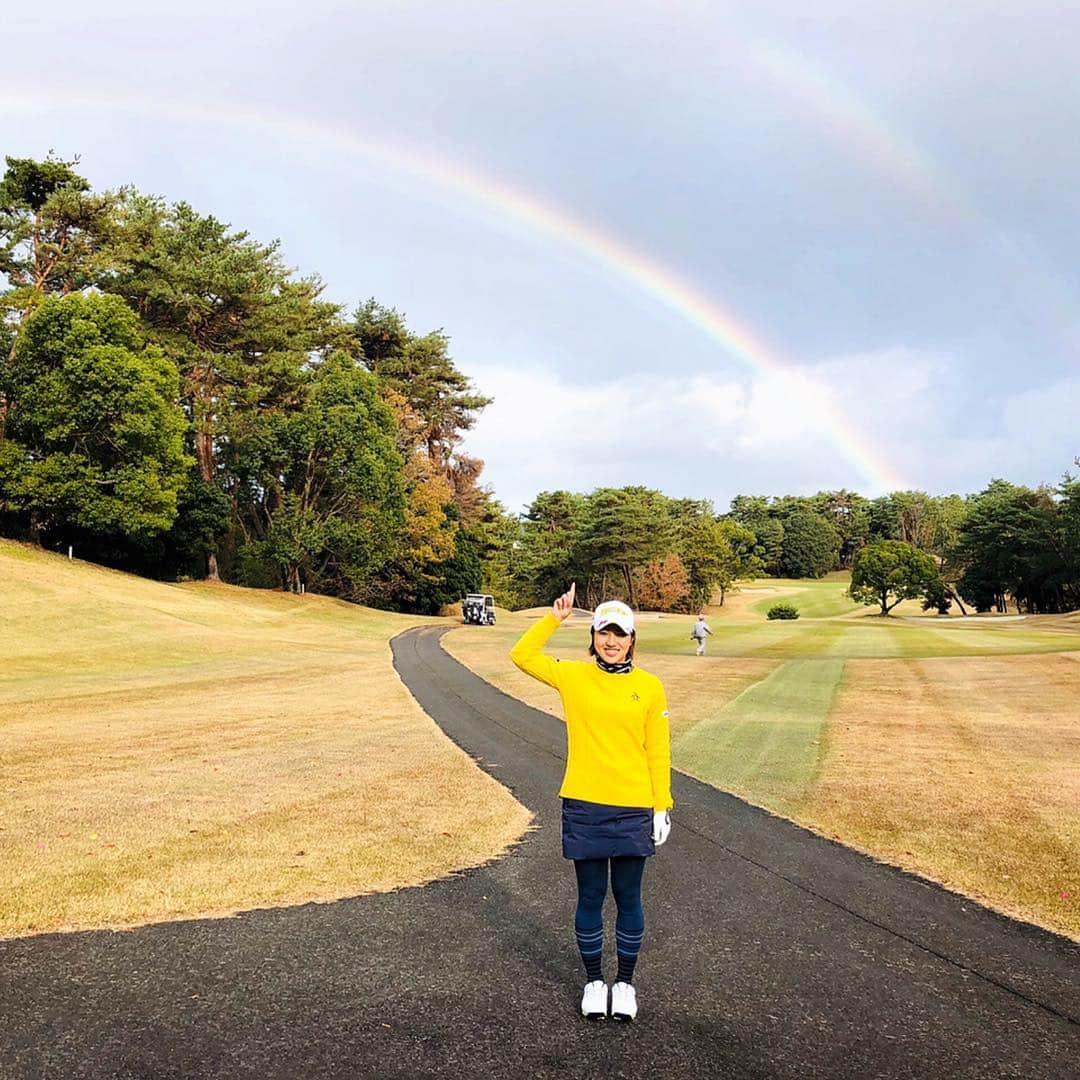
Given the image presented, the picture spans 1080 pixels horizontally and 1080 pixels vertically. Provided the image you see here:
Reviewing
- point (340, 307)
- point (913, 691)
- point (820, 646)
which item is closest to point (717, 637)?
point (820, 646)

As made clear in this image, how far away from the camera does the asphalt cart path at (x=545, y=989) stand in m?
4.20

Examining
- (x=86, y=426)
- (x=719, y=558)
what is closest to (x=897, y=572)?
(x=719, y=558)

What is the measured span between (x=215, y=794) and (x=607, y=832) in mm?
7354

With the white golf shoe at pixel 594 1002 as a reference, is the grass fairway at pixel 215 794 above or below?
below

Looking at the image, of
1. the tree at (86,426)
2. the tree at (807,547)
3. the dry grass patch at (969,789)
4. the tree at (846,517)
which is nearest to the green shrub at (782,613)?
the tree at (86,426)

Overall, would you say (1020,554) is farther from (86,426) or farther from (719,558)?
(86,426)

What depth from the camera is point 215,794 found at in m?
10.1

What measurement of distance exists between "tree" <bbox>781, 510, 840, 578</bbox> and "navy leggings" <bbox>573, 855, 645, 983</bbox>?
500ft

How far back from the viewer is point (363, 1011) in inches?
185

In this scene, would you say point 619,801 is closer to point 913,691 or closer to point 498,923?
point 498,923

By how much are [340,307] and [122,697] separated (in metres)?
62.3

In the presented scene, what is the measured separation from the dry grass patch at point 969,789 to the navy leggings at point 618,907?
392cm

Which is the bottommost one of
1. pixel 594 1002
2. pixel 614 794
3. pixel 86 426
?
pixel 594 1002

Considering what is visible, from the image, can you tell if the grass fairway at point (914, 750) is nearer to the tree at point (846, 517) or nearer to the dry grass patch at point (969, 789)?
the dry grass patch at point (969, 789)
